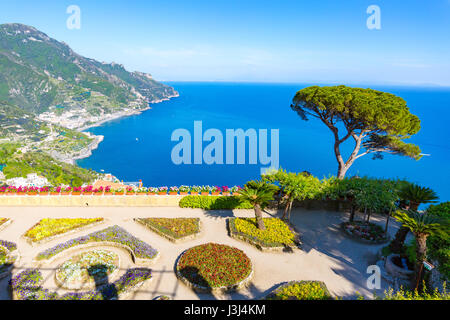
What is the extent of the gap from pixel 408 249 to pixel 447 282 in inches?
122

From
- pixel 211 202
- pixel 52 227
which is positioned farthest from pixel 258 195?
pixel 52 227

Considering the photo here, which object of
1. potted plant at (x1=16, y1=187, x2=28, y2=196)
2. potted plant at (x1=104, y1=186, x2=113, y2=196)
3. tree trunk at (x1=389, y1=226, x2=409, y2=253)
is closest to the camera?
tree trunk at (x1=389, y1=226, x2=409, y2=253)

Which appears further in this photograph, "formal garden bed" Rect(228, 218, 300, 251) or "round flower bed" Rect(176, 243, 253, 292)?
"formal garden bed" Rect(228, 218, 300, 251)

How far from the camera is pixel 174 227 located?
62.3ft

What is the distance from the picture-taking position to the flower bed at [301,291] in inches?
473

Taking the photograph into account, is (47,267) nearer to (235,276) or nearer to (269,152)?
(235,276)

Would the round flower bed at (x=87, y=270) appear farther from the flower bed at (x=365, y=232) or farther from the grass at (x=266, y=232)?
the flower bed at (x=365, y=232)

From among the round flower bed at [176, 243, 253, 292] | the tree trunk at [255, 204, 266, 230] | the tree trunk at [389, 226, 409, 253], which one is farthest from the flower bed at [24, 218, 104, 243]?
the tree trunk at [389, 226, 409, 253]

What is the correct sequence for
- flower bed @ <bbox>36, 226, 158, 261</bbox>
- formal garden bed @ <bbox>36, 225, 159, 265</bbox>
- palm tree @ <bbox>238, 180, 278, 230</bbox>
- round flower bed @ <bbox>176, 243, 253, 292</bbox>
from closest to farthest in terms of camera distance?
1. round flower bed @ <bbox>176, 243, 253, 292</bbox>
2. formal garden bed @ <bbox>36, 225, 159, 265</bbox>
3. flower bed @ <bbox>36, 226, 158, 261</bbox>
4. palm tree @ <bbox>238, 180, 278, 230</bbox>

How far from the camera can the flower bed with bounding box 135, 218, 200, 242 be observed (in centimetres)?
1802

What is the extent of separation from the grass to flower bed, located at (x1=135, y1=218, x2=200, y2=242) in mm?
2910

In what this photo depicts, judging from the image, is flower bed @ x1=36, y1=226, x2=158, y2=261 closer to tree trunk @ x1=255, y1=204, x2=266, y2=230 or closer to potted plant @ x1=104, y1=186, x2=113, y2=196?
potted plant @ x1=104, y1=186, x2=113, y2=196

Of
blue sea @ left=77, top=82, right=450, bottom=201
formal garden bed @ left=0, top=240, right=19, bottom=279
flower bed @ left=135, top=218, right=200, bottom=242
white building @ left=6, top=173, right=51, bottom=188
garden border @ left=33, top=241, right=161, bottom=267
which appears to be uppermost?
flower bed @ left=135, top=218, right=200, bottom=242
